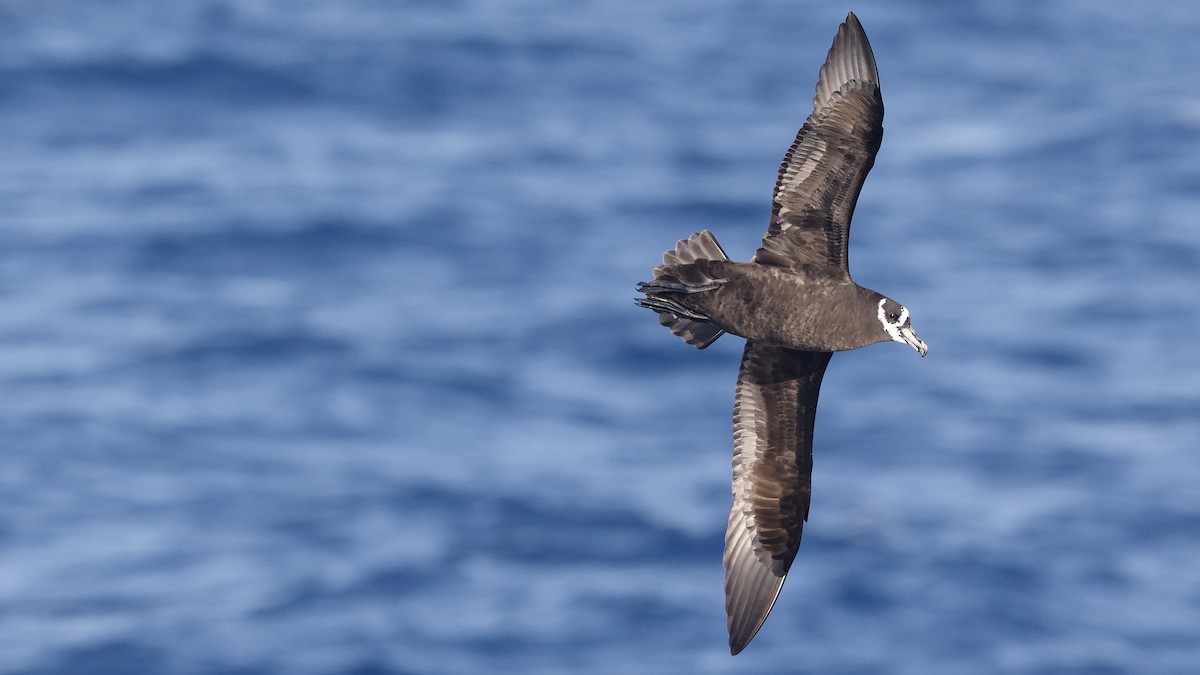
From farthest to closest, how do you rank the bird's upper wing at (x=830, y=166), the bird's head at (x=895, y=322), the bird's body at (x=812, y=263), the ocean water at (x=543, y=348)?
1. the ocean water at (x=543, y=348)
2. the bird's upper wing at (x=830, y=166)
3. the bird's body at (x=812, y=263)
4. the bird's head at (x=895, y=322)

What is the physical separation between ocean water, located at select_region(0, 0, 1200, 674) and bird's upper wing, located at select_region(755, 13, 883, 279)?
16427 millimetres

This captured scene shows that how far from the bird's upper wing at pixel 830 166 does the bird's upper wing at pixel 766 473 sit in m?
1.01

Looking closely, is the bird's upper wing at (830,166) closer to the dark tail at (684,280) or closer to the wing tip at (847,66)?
the wing tip at (847,66)

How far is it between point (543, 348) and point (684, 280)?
23102mm

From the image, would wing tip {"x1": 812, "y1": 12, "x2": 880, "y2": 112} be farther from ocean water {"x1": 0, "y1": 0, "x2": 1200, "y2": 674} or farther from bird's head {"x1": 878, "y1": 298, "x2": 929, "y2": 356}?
ocean water {"x1": 0, "y1": 0, "x2": 1200, "y2": 674}

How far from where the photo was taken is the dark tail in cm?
1069

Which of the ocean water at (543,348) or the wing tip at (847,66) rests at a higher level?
the ocean water at (543,348)

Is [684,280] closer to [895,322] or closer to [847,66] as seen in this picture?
[895,322]

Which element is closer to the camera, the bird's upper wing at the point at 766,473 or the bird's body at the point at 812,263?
the bird's body at the point at 812,263

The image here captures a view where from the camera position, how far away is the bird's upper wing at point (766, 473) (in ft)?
38.3

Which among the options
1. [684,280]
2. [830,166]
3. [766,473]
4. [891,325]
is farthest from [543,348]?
[891,325]

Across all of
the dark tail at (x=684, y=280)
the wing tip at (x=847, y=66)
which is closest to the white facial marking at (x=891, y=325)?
the dark tail at (x=684, y=280)

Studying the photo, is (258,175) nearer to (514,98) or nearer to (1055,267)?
(514,98)

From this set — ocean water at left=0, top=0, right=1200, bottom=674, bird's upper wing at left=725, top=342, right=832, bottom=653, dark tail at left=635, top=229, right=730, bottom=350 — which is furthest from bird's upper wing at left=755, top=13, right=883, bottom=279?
ocean water at left=0, top=0, right=1200, bottom=674
